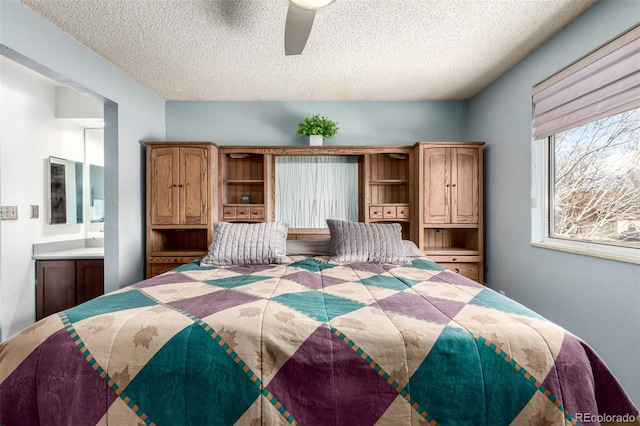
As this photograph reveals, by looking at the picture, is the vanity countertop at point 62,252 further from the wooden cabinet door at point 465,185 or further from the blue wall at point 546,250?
the blue wall at point 546,250

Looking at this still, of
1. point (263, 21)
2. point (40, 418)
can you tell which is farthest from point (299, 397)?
point (263, 21)

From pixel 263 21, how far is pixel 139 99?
181cm

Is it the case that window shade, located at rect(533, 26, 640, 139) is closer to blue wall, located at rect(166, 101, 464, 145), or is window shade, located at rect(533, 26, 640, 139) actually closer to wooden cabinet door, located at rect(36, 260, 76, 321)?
blue wall, located at rect(166, 101, 464, 145)

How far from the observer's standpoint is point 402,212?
330cm

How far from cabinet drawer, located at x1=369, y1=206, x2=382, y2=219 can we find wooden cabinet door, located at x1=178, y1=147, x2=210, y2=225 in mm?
1763

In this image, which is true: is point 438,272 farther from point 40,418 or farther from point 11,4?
point 11,4

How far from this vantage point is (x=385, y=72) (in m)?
2.78

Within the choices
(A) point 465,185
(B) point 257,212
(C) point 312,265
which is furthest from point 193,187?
(A) point 465,185

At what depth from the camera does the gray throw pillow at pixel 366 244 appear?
241cm

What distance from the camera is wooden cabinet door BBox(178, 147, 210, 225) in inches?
123

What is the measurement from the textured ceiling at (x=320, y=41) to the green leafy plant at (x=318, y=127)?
325 millimetres

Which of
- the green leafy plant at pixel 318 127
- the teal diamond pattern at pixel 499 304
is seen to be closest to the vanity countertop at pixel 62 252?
the green leafy plant at pixel 318 127

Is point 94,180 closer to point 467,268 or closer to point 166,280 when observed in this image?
point 166,280

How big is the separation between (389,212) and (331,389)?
8.19 feet
